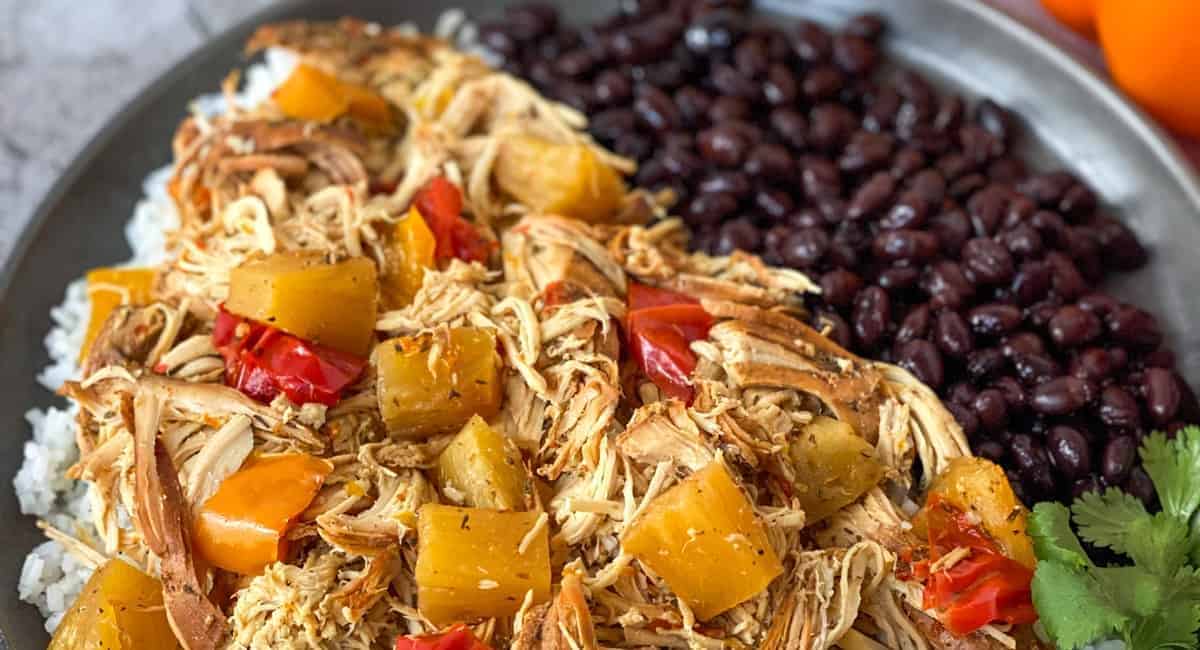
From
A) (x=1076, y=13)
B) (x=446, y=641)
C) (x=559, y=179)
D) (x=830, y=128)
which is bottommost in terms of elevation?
(x=446, y=641)

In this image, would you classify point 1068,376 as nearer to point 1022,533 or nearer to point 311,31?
point 1022,533

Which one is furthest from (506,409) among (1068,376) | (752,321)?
(1068,376)

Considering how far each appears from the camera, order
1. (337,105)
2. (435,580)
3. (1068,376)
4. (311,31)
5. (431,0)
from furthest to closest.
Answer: (431,0), (311,31), (337,105), (1068,376), (435,580)

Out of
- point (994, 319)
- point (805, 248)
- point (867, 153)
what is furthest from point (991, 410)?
point (867, 153)

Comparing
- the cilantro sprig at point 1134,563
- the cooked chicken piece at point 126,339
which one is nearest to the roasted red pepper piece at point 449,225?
the cooked chicken piece at point 126,339

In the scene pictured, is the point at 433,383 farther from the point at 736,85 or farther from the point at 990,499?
the point at 736,85

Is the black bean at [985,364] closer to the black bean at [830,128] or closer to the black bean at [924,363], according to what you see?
the black bean at [924,363]

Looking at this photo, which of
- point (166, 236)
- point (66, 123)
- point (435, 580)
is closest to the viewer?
point (435, 580)
